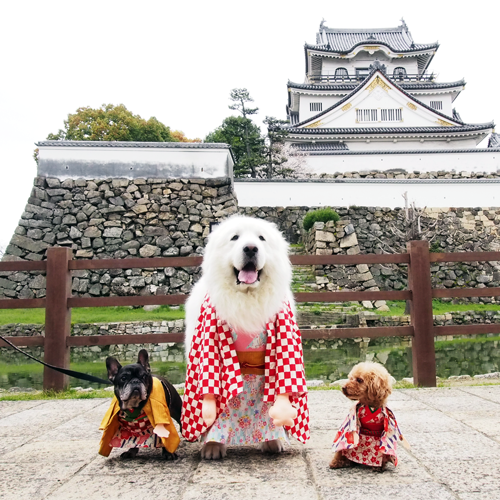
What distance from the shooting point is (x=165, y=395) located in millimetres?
2404

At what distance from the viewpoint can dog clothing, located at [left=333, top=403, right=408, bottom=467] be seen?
203cm

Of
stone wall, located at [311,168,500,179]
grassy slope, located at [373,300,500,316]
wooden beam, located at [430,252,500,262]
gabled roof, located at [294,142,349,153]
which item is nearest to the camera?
wooden beam, located at [430,252,500,262]

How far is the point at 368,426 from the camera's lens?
207 cm

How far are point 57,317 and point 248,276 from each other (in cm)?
281

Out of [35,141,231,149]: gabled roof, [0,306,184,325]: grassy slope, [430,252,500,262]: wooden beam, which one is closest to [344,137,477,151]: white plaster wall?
[35,141,231,149]: gabled roof

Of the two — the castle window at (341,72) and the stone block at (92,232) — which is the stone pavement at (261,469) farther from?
the castle window at (341,72)

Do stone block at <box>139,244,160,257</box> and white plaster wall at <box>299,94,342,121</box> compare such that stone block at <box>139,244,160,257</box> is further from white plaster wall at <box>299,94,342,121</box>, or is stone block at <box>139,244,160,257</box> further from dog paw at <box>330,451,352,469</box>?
white plaster wall at <box>299,94,342,121</box>

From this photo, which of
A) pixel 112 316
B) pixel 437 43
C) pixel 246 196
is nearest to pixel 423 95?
pixel 437 43

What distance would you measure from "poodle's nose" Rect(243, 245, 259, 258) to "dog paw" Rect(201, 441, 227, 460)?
0.93 metres

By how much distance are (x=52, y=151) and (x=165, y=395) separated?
1444 centimetres

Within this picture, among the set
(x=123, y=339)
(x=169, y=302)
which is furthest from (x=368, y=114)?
(x=123, y=339)

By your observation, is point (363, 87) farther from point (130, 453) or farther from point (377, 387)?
point (130, 453)

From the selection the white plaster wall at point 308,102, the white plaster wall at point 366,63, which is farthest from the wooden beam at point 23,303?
the white plaster wall at point 366,63

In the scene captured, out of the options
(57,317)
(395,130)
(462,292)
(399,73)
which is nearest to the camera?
(57,317)
